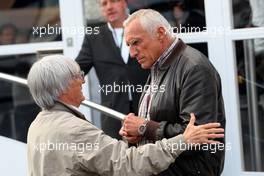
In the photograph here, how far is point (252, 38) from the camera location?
18.2 feet

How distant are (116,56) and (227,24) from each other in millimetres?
889

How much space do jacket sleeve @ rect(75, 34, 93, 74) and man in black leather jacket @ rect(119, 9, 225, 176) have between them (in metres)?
1.89

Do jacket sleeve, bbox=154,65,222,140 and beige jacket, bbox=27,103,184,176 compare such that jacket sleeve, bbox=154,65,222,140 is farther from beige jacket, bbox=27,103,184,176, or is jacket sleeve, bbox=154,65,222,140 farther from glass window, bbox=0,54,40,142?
glass window, bbox=0,54,40,142

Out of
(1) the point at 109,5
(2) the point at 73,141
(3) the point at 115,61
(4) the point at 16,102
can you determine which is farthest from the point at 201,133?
(4) the point at 16,102

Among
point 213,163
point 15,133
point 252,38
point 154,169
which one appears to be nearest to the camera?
point 154,169

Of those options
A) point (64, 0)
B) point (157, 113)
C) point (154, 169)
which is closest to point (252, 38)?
point (64, 0)

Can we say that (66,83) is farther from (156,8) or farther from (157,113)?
(156,8)

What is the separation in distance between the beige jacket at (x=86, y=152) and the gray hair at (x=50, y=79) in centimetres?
9

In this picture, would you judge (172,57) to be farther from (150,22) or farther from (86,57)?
(86,57)

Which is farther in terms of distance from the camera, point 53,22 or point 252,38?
point 53,22

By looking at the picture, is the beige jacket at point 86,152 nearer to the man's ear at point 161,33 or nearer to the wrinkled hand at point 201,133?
the wrinkled hand at point 201,133

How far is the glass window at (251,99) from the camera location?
5.62 meters

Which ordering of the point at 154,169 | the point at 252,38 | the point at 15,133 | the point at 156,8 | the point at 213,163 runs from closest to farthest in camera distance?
the point at 154,169 → the point at 213,163 → the point at 252,38 → the point at 156,8 → the point at 15,133

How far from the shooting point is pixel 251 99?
5.66 m
